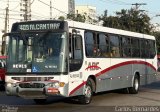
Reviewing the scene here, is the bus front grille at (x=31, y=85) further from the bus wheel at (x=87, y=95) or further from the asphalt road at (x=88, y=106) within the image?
the bus wheel at (x=87, y=95)

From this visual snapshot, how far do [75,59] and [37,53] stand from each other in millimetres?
1420

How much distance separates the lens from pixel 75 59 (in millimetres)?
16109

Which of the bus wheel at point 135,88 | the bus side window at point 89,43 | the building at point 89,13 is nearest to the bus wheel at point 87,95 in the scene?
the bus side window at point 89,43

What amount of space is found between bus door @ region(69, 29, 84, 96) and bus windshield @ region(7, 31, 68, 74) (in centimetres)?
38

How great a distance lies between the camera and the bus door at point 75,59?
15750 millimetres

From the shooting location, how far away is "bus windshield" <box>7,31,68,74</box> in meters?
15.3

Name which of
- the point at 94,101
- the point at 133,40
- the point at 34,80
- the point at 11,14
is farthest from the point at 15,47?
the point at 11,14

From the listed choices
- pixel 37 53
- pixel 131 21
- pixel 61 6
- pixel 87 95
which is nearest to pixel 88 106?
pixel 87 95

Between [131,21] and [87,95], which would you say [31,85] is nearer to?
[87,95]

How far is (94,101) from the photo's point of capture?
726 inches

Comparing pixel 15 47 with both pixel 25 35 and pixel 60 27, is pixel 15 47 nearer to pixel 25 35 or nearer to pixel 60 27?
pixel 25 35

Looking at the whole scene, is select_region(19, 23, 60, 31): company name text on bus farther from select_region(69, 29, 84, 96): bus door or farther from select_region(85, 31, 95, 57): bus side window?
select_region(85, 31, 95, 57): bus side window

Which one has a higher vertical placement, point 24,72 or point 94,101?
point 24,72

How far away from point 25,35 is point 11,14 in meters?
91.3
